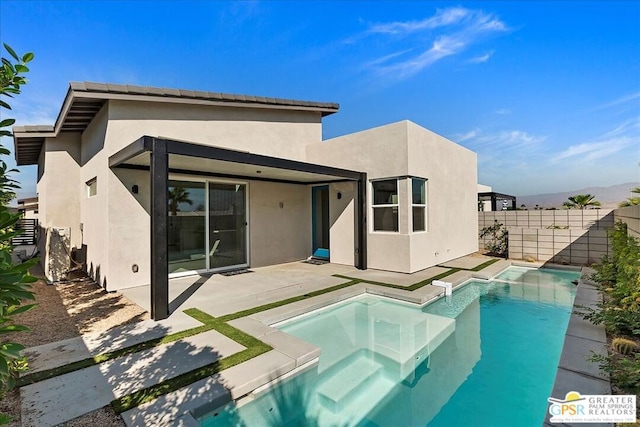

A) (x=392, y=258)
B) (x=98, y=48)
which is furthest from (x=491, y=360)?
(x=98, y=48)

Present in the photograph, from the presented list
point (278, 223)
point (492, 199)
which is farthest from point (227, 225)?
point (492, 199)

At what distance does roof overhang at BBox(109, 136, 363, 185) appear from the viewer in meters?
6.15

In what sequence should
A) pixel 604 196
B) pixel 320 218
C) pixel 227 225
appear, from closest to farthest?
pixel 227 225 < pixel 320 218 < pixel 604 196

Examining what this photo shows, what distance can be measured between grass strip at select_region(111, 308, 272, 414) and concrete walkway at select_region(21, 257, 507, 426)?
95 millimetres

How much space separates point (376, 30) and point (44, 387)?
504 inches

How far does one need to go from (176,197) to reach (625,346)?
33.1ft

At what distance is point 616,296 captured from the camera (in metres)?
5.89

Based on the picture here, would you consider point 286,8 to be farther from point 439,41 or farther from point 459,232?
point 459,232

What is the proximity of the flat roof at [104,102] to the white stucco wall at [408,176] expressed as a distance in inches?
96.0

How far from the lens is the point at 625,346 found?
4.26 metres

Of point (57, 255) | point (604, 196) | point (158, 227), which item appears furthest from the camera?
point (604, 196)

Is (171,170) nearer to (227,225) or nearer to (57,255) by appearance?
(227,225)

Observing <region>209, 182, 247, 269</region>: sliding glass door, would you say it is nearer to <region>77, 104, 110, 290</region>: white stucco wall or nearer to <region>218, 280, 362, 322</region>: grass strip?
<region>77, 104, 110, 290</region>: white stucco wall

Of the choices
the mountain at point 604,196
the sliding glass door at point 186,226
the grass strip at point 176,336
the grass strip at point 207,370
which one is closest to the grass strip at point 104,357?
the grass strip at point 176,336
